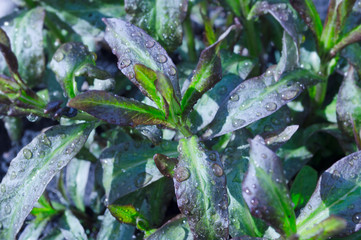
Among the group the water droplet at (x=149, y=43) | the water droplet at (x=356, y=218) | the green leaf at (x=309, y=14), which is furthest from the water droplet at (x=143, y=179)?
the green leaf at (x=309, y=14)

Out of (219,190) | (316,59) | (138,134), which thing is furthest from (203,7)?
(219,190)

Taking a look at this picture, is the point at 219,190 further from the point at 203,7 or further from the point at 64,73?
the point at 203,7

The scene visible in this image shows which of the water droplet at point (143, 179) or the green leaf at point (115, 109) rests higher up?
the green leaf at point (115, 109)

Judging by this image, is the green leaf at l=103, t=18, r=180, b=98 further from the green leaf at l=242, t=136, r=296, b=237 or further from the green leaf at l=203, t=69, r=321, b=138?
the green leaf at l=242, t=136, r=296, b=237

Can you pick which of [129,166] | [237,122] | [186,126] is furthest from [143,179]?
[237,122]

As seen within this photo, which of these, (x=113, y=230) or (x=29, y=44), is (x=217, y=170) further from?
(x=29, y=44)

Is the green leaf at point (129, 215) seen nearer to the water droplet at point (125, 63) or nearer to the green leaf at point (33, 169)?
the green leaf at point (33, 169)
